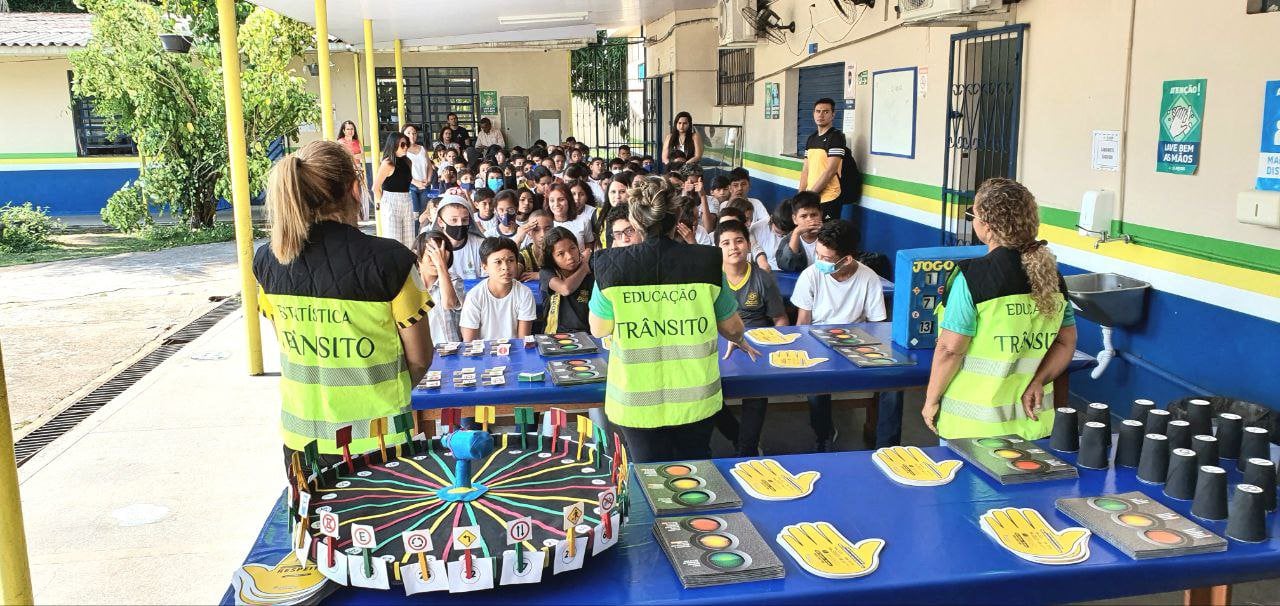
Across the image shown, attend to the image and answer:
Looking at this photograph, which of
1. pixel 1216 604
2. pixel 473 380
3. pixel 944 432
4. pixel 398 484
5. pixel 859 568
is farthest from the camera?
pixel 473 380

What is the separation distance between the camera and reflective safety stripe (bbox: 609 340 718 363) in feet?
10.2

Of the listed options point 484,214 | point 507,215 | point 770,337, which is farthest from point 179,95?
point 770,337

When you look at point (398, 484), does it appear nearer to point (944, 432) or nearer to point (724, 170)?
point (944, 432)

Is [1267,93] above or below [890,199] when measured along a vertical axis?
above

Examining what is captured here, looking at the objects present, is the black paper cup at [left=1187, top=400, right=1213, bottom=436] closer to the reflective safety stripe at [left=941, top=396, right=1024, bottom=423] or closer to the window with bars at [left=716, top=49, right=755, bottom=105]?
the reflective safety stripe at [left=941, top=396, right=1024, bottom=423]

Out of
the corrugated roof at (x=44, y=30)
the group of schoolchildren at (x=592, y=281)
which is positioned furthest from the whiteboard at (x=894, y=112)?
the corrugated roof at (x=44, y=30)

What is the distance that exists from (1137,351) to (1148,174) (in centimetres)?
91

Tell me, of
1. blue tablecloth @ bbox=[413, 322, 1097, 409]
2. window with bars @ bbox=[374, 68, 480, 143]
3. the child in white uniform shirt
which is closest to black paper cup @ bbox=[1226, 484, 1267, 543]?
blue tablecloth @ bbox=[413, 322, 1097, 409]

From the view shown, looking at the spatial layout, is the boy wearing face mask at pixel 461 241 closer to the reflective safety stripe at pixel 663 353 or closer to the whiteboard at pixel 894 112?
the reflective safety stripe at pixel 663 353

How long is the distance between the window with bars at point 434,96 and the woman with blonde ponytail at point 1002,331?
1708 cm

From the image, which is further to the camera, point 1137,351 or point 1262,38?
point 1137,351

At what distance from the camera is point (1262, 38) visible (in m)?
4.08

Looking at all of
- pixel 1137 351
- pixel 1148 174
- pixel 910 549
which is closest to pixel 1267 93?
pixel 1148 174

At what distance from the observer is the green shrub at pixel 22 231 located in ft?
41.4
